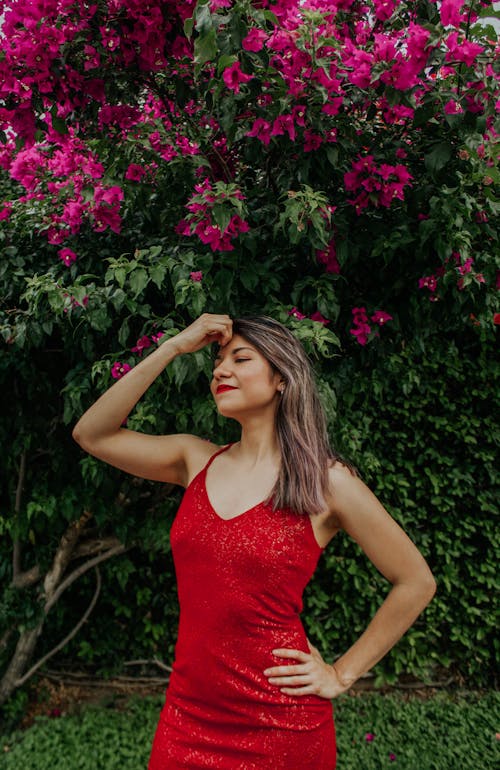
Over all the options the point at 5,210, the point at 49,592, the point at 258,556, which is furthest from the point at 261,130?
the point at 49,592

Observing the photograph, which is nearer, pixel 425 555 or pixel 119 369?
pixel 119 369

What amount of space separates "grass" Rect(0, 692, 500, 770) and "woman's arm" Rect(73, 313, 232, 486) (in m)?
2.19

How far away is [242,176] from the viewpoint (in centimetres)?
242

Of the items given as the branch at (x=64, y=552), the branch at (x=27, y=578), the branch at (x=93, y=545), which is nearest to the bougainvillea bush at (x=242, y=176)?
the branch at (x=64, y=552)

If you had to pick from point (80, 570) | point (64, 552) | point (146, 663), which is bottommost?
point (146, 663)

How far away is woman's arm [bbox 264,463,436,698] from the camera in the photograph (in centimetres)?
154

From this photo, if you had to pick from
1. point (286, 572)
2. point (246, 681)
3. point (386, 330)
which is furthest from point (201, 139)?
point (246, 681)

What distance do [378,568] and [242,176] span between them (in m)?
1.53

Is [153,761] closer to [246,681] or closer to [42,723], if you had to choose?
[246,681]

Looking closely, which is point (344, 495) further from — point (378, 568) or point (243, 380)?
point (243, 380)

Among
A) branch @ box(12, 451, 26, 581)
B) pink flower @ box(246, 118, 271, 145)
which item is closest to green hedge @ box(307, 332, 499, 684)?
branch @ box(12, 451, 26, 581)

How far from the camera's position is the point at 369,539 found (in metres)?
1.56

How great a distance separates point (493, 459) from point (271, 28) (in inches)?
121

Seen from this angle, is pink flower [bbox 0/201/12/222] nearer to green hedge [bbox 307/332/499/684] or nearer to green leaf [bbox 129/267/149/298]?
green leaf [bbox 129/267/149/298]
